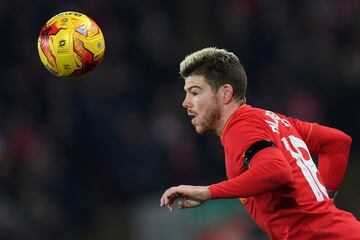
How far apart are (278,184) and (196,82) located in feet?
3.21

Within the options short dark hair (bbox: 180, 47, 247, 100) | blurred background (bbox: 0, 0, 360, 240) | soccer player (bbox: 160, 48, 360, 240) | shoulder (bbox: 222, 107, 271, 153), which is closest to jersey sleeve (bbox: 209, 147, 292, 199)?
soccer player (bbox: 160, 48, 360, 240)

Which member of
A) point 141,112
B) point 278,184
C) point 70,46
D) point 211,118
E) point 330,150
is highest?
point 141,112

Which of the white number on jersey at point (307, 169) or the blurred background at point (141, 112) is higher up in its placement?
the blurred background at point (141, 112)

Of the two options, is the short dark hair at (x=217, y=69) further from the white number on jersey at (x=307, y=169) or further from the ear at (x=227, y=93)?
the white number on jersey at (x=307, y=169)

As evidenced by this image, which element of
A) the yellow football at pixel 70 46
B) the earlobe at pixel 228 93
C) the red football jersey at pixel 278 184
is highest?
the yellow football at pixel 70 46

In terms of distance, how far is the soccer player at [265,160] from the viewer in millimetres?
4531

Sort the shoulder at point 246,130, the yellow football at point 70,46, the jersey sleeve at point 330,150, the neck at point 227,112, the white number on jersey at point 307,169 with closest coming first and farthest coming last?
1. the shoulder at point 246,130
2. the white number on jersey at point 307,169
3. the neck at point 227,112
4. the jersey sleeve at point 330,150
5. the yellow football at point 70,46

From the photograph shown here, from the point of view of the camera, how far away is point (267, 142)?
461 centimetres

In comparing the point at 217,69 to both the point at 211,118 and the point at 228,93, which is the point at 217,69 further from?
the point at 211,118

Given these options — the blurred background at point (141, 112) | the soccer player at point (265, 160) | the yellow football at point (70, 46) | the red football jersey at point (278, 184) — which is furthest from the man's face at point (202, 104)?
the blurred background at point (141, 112)

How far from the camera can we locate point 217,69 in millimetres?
5164

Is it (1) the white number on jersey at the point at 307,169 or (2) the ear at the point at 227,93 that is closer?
(1) the white number on jersey at the point at 307,169

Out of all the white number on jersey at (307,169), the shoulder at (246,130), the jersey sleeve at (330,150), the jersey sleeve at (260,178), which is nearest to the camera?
the jersey sleeve at (260,178)

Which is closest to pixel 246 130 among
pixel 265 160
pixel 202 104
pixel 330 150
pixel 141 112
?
pixel 265 160
